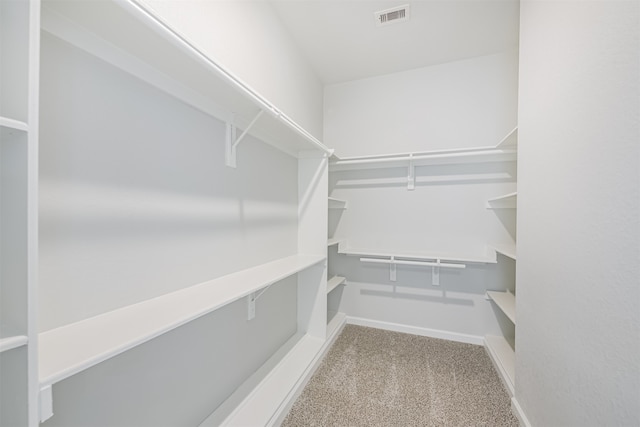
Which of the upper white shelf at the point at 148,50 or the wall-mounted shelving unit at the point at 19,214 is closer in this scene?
the wall-mounted shelving unit at the point at 19,214

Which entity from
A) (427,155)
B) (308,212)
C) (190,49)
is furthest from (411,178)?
(190,49)

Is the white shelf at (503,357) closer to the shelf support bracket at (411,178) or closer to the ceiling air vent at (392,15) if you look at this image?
the shelf support bracket at (411,178)

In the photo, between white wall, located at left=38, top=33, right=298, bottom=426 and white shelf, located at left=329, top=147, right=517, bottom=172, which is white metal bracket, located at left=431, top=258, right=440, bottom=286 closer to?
white shelf, located at left=329, top=147, right=517, bottom=172

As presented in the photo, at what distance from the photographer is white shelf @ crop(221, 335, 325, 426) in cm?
125

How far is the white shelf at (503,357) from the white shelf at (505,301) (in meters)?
0.33

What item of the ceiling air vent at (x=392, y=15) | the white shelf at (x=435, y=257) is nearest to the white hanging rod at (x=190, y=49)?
the ceiling air vent at (x=392, y=15)

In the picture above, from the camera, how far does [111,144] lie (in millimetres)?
811

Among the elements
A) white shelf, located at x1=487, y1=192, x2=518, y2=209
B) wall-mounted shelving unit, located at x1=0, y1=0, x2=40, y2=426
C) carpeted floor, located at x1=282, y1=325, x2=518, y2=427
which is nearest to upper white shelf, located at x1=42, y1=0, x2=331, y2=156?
wall-mounted shelving unit, located at x1=0, y1=0, x2=40, y2=426

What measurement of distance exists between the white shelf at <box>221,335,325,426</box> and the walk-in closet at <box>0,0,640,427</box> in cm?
1

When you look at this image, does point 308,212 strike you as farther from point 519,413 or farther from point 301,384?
point 519,413

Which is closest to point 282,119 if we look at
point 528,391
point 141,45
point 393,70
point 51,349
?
point 141,45

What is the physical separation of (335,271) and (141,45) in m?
2.31

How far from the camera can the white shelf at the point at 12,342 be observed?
42 centimetres

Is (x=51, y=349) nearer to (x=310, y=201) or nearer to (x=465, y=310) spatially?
(x=310, y=201)
